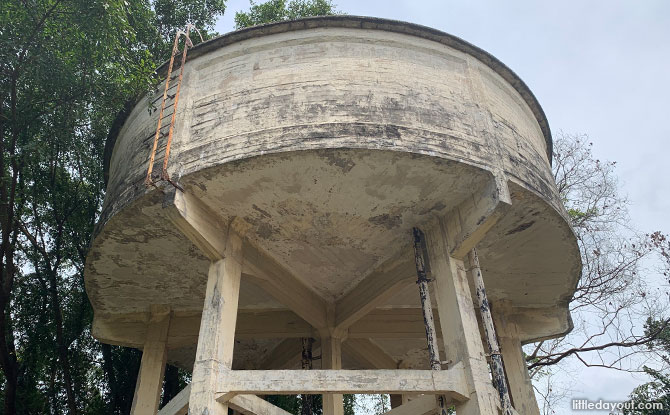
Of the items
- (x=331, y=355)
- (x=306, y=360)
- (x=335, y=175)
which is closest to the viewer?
(x=335, y=175)

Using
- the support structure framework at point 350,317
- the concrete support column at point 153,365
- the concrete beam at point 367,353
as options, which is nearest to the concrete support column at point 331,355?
the support structure framework at point 350,317

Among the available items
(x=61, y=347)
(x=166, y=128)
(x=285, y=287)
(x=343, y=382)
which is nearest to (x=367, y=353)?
(x=285, y=287)

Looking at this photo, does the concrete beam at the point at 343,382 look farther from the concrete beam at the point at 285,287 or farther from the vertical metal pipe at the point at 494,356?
the concrete beam at the point at 285,287

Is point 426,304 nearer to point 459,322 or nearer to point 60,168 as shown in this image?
point 459,322

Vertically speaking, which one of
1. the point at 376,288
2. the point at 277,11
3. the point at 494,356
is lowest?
the point at 494,356

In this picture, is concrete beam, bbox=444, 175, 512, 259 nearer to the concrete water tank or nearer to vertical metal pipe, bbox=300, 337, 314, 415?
the concrete water tank

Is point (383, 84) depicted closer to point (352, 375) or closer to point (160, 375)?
point (352, 375)

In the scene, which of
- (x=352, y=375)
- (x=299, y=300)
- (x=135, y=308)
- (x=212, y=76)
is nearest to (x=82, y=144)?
(x=135, y=308)

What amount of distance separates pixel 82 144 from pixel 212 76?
5.58 metres

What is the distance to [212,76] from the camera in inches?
314

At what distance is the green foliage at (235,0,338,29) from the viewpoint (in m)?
15.8

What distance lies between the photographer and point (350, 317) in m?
9.41

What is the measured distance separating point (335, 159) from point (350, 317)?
360 centimetres

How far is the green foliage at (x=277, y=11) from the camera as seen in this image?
15.8 m
